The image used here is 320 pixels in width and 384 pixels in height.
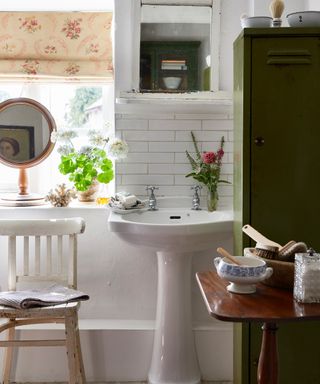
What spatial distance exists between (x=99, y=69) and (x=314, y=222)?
64.2 inches

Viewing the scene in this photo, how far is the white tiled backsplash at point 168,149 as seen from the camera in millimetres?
3322

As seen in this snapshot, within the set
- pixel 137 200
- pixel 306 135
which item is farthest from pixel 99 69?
pixel 306 135

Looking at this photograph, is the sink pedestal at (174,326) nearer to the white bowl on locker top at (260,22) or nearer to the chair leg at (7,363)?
the chair leg at (7,363)

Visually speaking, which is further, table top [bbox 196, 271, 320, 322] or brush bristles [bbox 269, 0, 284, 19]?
brush bristles [bbox 269, 0, 284, 19]

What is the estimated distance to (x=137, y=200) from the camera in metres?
3.13

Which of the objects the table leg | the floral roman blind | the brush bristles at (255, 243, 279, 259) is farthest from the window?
the table leg

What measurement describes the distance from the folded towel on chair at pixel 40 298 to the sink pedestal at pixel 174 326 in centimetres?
48

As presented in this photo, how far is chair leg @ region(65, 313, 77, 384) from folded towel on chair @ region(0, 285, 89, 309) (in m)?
0.09

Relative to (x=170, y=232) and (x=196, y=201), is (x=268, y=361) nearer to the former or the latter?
(x=170, y=232)

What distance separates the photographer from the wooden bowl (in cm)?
179

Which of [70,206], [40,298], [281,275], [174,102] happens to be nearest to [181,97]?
[174,102]

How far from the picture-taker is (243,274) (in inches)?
67.4

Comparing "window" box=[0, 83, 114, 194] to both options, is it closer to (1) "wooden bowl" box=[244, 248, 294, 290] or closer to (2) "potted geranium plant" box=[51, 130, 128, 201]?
(2) "potted geranium plant" box=[51, 130, 128, 201]

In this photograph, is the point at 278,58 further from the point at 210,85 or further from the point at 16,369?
the point at 16,369
